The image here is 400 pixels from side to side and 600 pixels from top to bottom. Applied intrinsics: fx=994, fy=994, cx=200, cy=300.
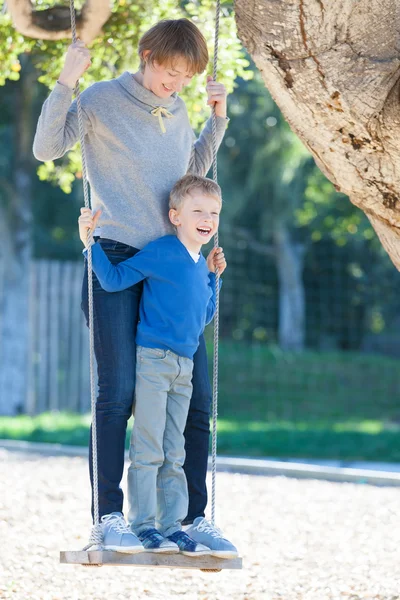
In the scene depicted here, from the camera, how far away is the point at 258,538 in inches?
232

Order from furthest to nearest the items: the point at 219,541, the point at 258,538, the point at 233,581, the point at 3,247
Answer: the point at 3,247 → the point at 258,538 → the point at 233,581 → the point at 219,541

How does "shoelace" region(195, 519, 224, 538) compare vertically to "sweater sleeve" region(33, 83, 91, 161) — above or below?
below

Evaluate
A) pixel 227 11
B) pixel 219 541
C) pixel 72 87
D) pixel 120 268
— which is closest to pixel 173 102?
pixel 72 87

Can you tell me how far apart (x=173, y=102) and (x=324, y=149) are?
0.61 metres

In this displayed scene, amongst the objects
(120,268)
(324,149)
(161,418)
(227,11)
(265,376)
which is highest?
(227,11)

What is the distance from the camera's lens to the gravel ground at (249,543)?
4680mm

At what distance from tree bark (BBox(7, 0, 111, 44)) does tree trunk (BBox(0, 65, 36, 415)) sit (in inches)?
309

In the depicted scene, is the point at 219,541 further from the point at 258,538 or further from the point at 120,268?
the point at 258,538

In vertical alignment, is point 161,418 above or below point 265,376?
above

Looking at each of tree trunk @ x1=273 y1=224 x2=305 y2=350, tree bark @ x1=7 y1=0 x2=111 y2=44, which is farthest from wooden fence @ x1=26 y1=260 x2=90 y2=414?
tree trunk @ x1=273 y1=224 x2=305 y2=350

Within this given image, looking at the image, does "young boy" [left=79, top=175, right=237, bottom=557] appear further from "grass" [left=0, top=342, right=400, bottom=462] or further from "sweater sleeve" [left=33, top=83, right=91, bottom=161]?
"grass" [left=0, top=342, right=400, bottom=462]

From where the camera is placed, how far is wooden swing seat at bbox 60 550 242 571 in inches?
129

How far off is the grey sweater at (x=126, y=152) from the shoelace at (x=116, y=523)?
3.20 ft

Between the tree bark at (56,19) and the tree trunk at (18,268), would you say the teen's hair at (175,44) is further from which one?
the tree trunk at (18,268)
